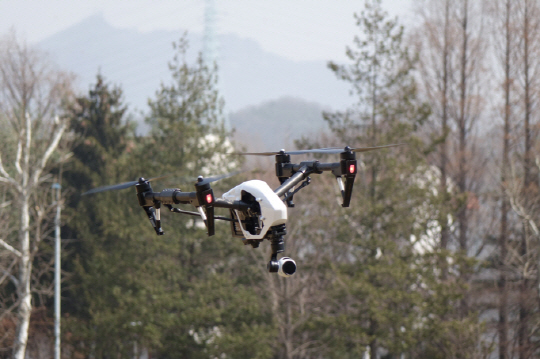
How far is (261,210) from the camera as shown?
4.16 metres

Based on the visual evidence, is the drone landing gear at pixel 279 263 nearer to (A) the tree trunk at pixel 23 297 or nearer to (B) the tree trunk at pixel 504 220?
(A) the tree trunk at pixel 23 297

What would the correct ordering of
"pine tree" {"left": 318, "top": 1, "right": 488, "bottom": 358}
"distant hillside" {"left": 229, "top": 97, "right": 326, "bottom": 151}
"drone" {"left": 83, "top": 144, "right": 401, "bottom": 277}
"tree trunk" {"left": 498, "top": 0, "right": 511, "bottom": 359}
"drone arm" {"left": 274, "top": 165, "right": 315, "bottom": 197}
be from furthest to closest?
"distant hillside" {"left": 229, "top": 97, "right": 326, "bottom": 151} < "tree trunk" {"left": 498, "top": 0, "right": 511, "bottom": 359} < "pine tree" {"left": 318, "top": 1, "right": 488, "bottom": 358} < "drone arm" {"left": 274, "top": 165, "right": 315, "bottom": 197} < "drone" {"left": 83, "top": 144, "right": 401, "bottom": 277}

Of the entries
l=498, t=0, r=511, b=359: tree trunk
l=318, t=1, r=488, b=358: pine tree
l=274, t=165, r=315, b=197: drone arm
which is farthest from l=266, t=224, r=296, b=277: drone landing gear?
l=498, t=0, r=511, b=359: tree trunk

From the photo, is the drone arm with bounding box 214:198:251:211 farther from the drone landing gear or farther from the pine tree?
the pine tree

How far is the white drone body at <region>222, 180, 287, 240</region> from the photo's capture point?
4.10m

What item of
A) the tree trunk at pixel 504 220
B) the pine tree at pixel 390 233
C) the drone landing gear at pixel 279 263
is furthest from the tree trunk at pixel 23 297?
the drone landing gear at pixel 279 263

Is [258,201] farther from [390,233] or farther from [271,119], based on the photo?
[271,119]

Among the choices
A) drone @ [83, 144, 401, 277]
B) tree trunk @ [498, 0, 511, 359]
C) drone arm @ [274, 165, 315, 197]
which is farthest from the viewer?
tree trunk @ [498, 0, 511, 359]

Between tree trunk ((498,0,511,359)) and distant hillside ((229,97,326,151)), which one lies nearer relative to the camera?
tree trunk ((498,0,511,359))

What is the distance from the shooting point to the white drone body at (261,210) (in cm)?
410

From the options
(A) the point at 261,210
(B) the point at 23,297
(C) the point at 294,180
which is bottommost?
(B) the point at 23,297

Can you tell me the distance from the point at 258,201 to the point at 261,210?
0.21 feet

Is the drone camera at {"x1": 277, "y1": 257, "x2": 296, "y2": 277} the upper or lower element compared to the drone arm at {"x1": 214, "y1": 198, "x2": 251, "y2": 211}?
lower

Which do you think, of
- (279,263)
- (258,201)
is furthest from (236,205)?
(279,263)
